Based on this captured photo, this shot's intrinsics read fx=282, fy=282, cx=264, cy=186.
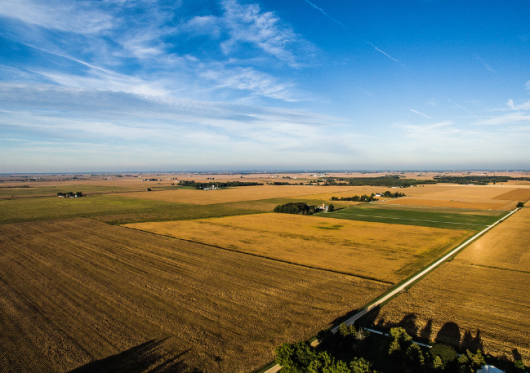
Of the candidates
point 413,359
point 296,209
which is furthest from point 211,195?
point 413,359

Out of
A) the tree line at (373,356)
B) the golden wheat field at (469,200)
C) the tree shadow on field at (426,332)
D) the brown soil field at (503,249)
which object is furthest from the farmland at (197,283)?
the golden wheat field at (469,200)

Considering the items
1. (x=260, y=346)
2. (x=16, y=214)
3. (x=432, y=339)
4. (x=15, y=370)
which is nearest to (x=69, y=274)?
(x=15, y=370)

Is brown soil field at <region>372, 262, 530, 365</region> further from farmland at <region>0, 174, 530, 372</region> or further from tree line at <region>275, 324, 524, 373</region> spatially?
tree line at <region>275, 324, 524, 373</region>

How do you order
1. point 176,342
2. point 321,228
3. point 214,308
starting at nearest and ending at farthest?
point 176,342 → point 214,308 → point 321,228

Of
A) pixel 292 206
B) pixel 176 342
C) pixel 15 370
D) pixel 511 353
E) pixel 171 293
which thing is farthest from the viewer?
pixel 292 206

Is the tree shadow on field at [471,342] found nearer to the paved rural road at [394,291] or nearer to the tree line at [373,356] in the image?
the tree line at [373,356]

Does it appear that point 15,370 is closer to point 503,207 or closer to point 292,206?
point 292,206
